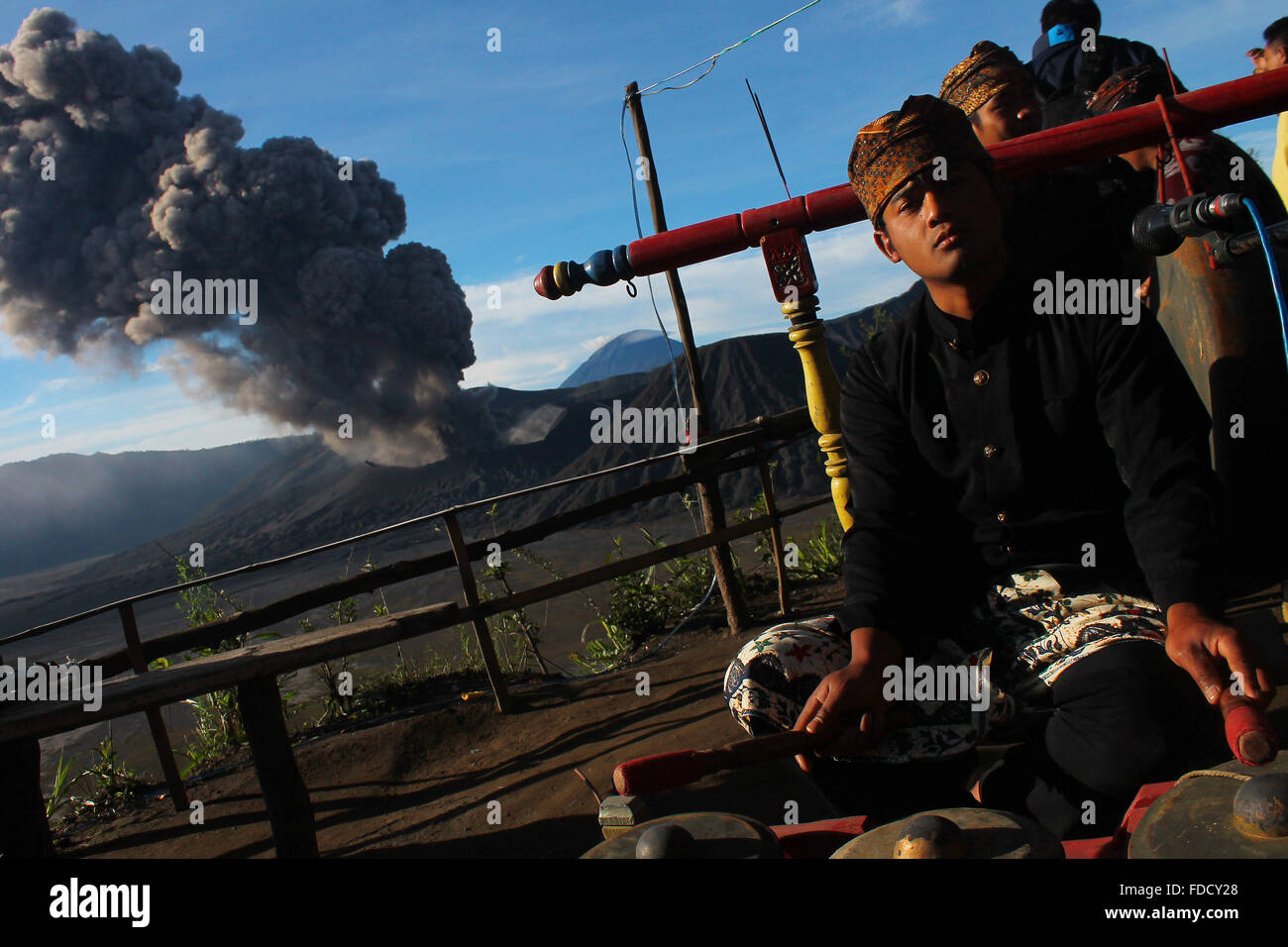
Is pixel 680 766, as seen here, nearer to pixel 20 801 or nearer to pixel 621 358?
pixel 20 801

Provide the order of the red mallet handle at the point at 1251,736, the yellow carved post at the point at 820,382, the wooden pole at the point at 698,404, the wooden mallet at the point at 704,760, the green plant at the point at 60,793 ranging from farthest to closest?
the wooden pole at the point at 698,404 → the green plant at the point at 60,793 → the yellow carved post at the point at 820,382 → the wooden mallet at the point at 704,760 → the red mallet handle at the point at 1251,736

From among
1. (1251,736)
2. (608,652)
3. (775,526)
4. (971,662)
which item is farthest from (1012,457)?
(608,652)

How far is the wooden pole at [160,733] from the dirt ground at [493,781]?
96 millimetres

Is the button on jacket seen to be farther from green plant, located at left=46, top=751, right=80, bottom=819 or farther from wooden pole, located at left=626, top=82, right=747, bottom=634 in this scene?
green plant, located at left=46, top=751, right=80, bottom=819

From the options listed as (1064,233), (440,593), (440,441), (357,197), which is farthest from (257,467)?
(1064,233)

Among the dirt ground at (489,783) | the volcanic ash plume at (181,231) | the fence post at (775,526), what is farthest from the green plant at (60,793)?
the volcanic ash plume at (181,231)

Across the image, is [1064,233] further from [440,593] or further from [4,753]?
[440,593]

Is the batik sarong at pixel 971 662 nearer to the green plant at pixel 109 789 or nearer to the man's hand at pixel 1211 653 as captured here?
the man's hand at pixel 1211 653

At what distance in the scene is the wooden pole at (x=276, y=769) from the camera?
9.60ft

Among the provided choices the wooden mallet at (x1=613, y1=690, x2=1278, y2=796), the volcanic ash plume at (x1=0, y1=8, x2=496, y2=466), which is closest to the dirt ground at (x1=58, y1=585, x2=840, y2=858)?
the wooden mallet at (x1=613, y1=690, x2=1278, y2=796)

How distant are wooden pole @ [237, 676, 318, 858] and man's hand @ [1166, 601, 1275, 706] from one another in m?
2.71

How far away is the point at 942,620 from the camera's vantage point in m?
1.70

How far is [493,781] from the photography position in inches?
157

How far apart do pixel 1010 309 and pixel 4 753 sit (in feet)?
10.7
